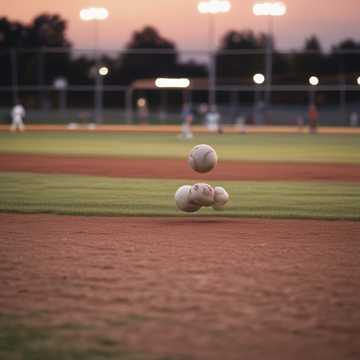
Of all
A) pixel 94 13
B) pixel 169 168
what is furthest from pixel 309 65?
pixel 169 168

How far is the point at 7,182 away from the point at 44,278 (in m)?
10.8

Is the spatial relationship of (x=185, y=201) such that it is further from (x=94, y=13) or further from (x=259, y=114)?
(x=94, y=13)

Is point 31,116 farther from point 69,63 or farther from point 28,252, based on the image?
point 28,252

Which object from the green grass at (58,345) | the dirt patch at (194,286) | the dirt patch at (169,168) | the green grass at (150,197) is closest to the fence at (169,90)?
the dirt patch at (169,168)

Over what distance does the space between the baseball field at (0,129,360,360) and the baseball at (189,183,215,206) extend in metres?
0.33

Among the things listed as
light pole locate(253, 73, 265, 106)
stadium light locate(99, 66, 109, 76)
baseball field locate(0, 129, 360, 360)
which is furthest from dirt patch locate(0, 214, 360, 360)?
stadium light locate(99, 66, 109, 76)

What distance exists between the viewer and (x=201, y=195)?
11.8 meters

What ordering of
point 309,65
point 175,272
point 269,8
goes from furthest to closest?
1. point 309,65
2. point 269,8
3. point 175,272

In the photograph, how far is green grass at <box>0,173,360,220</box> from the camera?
12953 mm

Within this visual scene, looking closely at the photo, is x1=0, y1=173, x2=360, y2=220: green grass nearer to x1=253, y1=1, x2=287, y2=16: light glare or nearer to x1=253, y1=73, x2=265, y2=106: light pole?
x1=253, y1=73, x2=265, y2=106: light pole

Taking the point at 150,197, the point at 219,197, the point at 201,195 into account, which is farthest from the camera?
the point at 150,197

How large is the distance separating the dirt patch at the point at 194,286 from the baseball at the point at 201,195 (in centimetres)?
61

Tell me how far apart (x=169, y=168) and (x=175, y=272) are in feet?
47.1

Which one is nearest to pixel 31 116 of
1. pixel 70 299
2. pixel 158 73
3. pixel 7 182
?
pixel 158 73
